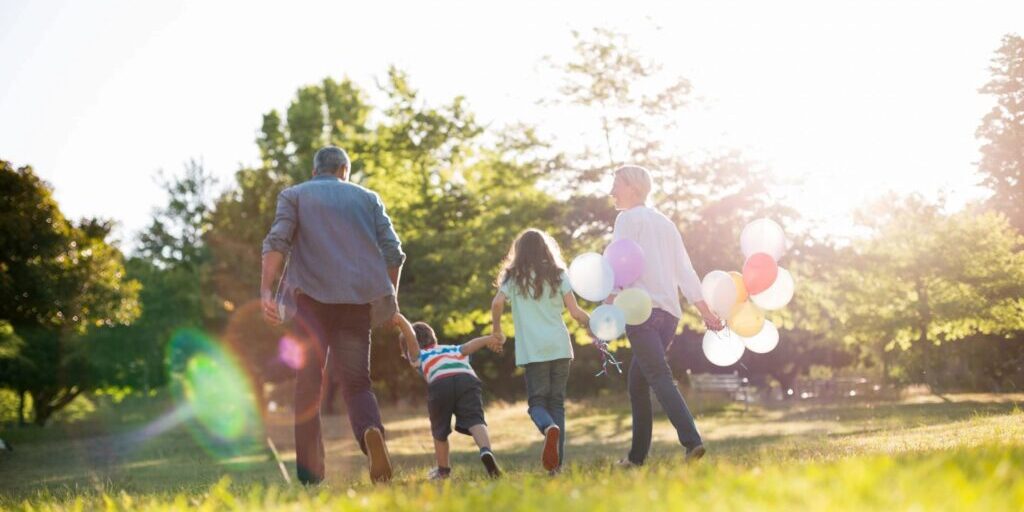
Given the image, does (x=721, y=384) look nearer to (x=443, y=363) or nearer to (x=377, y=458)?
(x=443, y=363)

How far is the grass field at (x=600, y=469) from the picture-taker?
374 cm

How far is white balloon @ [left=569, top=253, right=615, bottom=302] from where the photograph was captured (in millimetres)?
8148

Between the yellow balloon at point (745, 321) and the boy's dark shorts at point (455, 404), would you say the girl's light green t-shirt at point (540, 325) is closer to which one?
the boy's dark shorts at point (455, 404)

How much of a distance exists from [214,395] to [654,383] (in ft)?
127

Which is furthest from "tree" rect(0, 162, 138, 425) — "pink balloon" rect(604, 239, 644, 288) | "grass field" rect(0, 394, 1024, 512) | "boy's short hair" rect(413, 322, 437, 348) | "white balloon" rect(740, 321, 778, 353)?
"pink balloon" rect(604, 239, 644, 288)

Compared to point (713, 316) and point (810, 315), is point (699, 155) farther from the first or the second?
point (713, 316)

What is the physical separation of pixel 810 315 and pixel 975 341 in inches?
721

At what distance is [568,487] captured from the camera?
15.8 feet

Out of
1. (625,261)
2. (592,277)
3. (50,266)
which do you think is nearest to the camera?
(625,261)

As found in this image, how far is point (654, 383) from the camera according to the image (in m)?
7.91

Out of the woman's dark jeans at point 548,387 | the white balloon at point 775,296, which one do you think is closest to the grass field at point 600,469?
the woman's dark jeans at point 548,387

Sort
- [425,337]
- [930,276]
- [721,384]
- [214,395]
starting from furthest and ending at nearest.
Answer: [214,395]
[721,384]
[930,276]
[425,337]

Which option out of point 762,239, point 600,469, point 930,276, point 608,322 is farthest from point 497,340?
point 930,276

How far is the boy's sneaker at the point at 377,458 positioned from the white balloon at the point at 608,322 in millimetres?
2043
